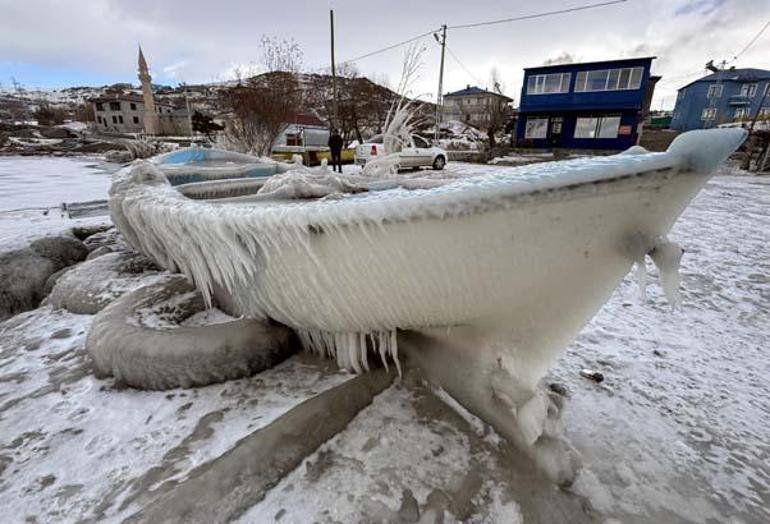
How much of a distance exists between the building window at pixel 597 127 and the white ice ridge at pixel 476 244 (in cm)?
2286

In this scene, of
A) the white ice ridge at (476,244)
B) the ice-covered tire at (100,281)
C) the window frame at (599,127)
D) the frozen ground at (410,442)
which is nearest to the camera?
the white ice ridge at (476,244)

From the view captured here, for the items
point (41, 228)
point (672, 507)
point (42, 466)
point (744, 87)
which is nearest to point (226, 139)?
point (41, 228)

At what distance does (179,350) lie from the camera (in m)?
1.68

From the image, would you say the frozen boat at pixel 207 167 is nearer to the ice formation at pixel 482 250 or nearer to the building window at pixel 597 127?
the ice formation at pixel 482 250

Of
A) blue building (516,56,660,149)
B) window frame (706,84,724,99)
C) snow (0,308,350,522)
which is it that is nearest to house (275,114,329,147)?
blue building (516,56,660,149)

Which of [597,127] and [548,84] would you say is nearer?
[597,127]

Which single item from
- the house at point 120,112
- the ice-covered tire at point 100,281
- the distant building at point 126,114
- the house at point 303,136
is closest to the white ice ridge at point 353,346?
the ice-covered tire at point 100,281

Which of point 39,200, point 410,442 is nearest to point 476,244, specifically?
point 410,442

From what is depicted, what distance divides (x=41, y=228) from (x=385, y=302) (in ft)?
15.0

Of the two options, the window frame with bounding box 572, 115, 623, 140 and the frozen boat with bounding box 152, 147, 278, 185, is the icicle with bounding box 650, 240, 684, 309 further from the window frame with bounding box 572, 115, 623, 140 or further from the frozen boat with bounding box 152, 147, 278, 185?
the window frame with bounding box 572, 115, 623, 140

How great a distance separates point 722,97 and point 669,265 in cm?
5099

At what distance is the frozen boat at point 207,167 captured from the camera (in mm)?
3657

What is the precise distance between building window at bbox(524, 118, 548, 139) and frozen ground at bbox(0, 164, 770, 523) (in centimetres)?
2244

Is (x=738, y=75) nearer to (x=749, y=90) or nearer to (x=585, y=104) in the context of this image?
(x=749, y=90)
